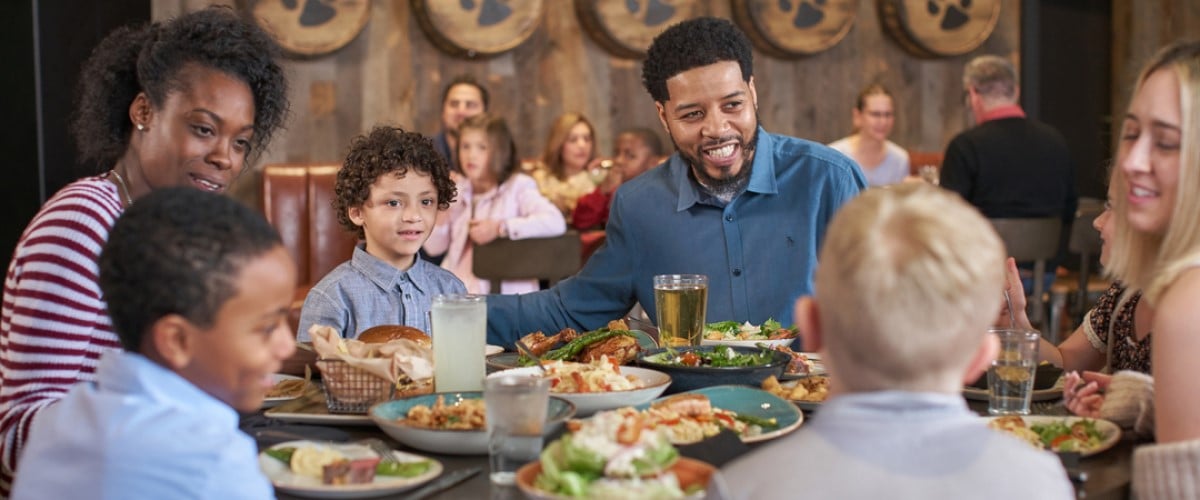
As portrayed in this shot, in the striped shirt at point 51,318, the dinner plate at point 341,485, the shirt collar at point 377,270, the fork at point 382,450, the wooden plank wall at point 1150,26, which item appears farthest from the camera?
the wooden plank wall at point 1150,26

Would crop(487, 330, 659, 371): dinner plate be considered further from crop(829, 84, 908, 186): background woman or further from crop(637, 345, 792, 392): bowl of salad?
crop(829, 84, 908, 186): background woman

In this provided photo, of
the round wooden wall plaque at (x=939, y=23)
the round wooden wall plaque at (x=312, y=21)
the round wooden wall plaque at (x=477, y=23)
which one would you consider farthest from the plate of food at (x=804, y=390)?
the round wooden wall plaque at (x=939, y=23)

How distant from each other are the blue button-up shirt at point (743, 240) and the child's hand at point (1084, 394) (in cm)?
99

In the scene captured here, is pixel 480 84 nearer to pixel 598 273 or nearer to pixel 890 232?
pixel 598 273

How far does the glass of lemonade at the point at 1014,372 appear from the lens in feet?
6.30

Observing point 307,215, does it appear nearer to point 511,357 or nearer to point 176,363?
point 511,357

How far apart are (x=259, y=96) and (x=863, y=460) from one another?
4.32 feet

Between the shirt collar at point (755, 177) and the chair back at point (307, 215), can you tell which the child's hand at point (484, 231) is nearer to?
the chair back at point (307, 215)

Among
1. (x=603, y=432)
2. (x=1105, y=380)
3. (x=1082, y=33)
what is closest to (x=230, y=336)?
(x=603, y=432)

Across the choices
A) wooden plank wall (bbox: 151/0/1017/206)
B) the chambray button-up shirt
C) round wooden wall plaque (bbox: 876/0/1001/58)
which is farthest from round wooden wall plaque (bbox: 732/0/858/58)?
the chambray button-up shirt

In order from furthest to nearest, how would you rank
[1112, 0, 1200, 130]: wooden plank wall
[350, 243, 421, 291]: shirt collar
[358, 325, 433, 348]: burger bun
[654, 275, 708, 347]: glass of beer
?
[1112, 0, 1200, 130]: wooden plank wall
[350, 243, 421, 291]: shirt collar
[654, 275, 708, 347]: glass of beer
[358, 325, 433, 348]: burger bun

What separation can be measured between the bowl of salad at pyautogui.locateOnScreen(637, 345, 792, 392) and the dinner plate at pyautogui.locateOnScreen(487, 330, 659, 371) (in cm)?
9

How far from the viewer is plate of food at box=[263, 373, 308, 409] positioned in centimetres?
206

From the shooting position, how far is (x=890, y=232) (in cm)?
123
